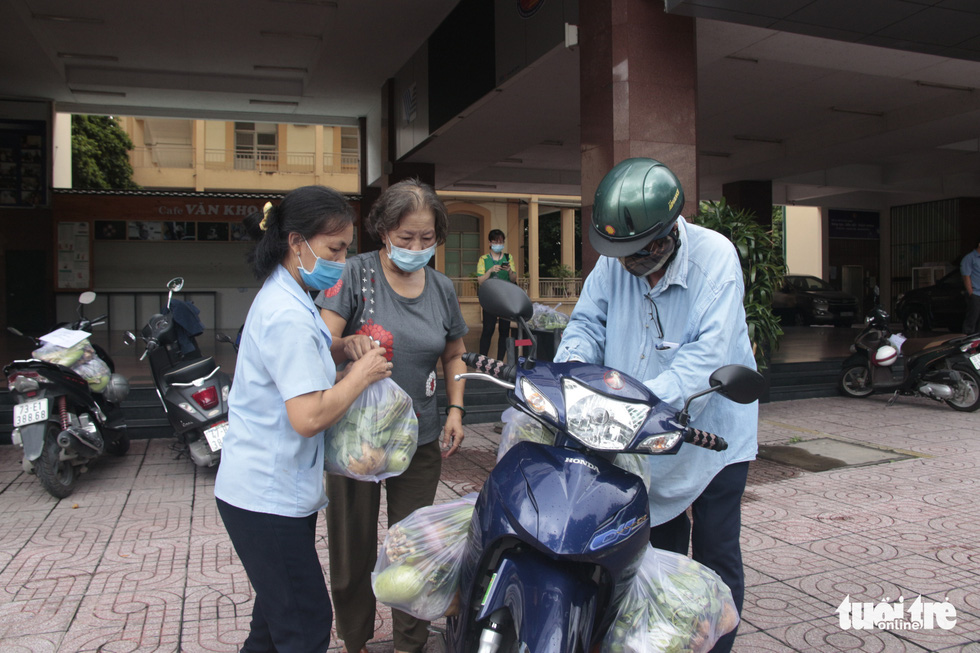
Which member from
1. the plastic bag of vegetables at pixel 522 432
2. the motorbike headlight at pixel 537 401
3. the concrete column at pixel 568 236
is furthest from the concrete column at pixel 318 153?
the motorbike headlight at pixel 537 401

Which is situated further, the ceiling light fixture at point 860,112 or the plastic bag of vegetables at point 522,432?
the ceiling light fixture at point 860,112

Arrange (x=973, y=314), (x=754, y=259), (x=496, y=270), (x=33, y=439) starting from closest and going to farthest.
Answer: (x=33, y=439) → (x=754, y=259) → (x=496, y=270) → (x=973, y=314)

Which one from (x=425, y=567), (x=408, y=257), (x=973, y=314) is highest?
(x=408, y=257)

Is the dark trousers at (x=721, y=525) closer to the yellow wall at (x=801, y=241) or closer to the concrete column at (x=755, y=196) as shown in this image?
the concrete column at (x=755, y=196)

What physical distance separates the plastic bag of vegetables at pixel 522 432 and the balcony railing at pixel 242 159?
2595 centimetres

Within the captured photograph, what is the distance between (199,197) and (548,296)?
45.5 ft

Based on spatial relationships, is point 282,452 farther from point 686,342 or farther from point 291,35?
point 291,35

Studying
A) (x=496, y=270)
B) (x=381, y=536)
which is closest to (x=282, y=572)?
(x=381, y=536)

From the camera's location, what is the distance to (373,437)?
2227 millimetres

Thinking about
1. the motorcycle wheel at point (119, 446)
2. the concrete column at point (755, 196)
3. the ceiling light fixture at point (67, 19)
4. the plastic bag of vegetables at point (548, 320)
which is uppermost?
A: the ceiling light fixture at point (67, 19)

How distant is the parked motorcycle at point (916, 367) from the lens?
316 inches

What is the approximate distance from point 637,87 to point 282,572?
5152 mm

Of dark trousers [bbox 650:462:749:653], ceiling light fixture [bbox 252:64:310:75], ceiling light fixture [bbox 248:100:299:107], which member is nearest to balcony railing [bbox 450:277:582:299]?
ceiling light fixture [bbox 248:100:299:107]

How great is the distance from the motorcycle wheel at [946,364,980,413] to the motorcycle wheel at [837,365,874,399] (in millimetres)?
913
